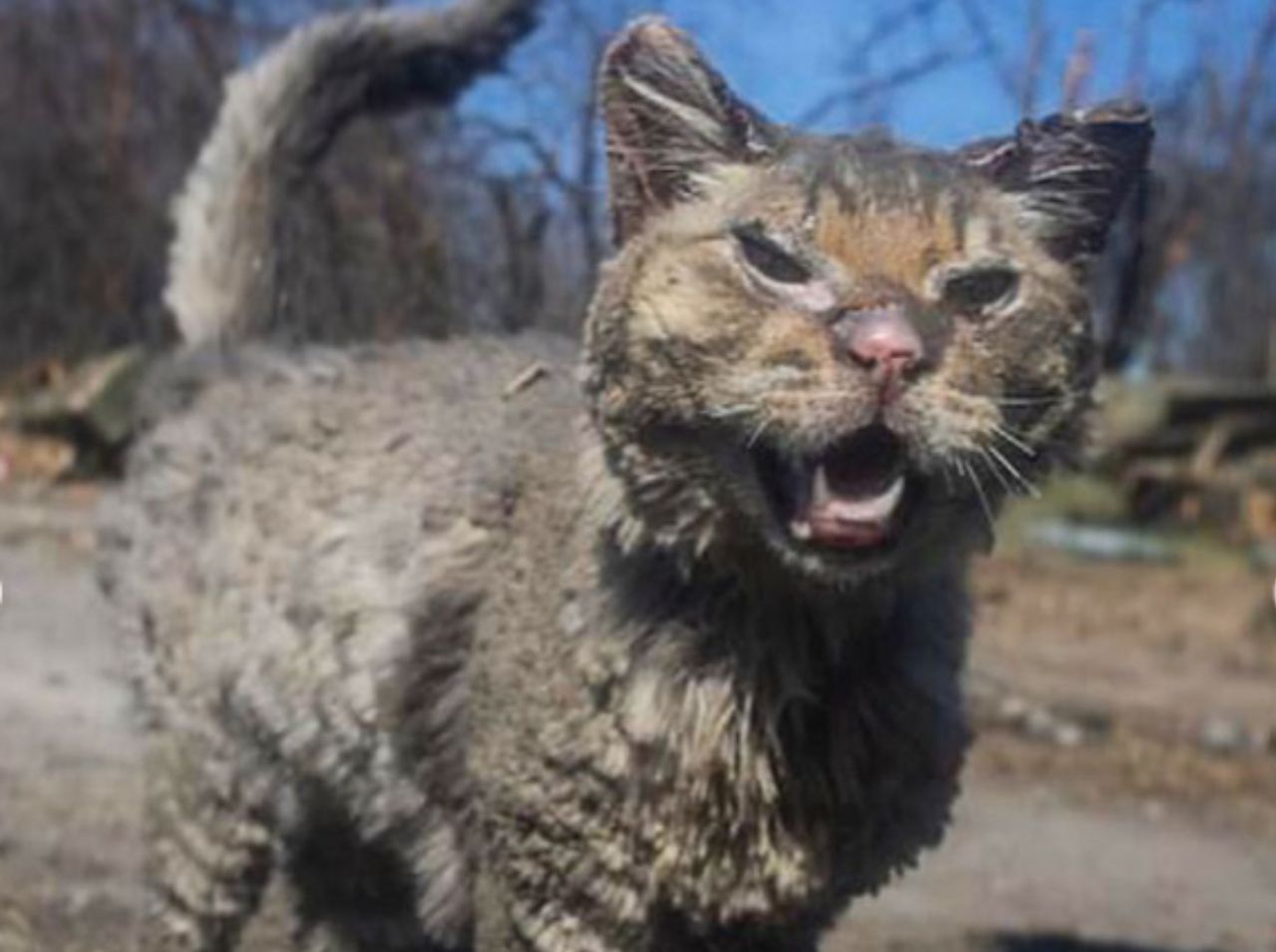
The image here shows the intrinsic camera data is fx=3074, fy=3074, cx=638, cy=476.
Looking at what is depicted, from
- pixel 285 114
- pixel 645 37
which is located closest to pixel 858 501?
pixel 645 37

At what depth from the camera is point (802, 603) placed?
5031 mm

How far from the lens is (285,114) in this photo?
7.76 meters

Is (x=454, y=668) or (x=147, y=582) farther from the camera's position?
(x=147, y=582)

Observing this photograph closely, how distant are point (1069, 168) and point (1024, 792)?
630 centimetres

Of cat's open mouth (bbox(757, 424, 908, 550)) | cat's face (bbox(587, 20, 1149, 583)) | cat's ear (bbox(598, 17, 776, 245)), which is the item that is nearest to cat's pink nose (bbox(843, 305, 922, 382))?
cat's face (bbox(587, 20, 1149, 583))

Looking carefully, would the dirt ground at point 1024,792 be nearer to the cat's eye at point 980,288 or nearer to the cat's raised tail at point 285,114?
the cat's raised tail at point 285,114

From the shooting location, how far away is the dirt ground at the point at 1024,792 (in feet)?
27.6

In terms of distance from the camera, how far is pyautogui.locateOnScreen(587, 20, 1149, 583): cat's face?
4535 millimetres

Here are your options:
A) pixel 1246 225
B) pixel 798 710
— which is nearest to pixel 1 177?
pixel 1246 225

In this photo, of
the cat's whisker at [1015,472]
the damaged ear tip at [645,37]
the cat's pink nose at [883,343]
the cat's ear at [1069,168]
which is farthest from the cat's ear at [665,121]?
the cat's whisker at [1015,472]

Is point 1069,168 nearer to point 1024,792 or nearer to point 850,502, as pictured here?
point 850,502

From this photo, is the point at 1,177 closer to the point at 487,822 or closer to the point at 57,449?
the point at 57,449

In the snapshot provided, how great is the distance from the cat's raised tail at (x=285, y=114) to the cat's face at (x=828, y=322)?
269 centimetres

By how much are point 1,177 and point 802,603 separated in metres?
19.8
